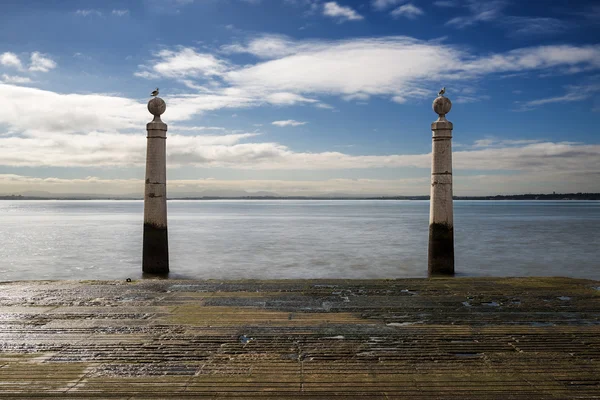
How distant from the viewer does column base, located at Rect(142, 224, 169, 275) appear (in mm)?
12774

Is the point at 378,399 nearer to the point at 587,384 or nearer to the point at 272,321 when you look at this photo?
the point at 587,384

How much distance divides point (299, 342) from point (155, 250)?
8683 mm

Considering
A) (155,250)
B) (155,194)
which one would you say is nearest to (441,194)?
(155,194)

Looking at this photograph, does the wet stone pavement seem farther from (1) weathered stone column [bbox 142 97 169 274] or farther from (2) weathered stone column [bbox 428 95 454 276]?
(1) weathered stone column [bbox 142 97 169 274]

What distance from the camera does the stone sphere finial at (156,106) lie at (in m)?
12.7

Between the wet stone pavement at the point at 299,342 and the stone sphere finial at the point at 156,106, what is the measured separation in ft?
19.7

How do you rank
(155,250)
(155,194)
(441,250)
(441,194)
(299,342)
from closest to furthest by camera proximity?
(299,342) < (441,194) < (155,194) < (441,250) < (155,250)

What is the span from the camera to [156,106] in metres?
12.7

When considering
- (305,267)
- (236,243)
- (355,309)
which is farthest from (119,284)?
(236,243)

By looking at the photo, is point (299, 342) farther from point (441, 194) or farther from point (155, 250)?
point (155, 250)

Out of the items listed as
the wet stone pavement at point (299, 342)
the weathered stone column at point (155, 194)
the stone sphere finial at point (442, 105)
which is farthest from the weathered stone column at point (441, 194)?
the weathered stone column at point (155, 194)

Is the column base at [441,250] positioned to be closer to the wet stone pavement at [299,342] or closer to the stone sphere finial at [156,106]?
the wet stone pavement at [299,342]

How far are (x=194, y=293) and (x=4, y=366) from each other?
346cm

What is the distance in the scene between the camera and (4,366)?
4.42 meters
